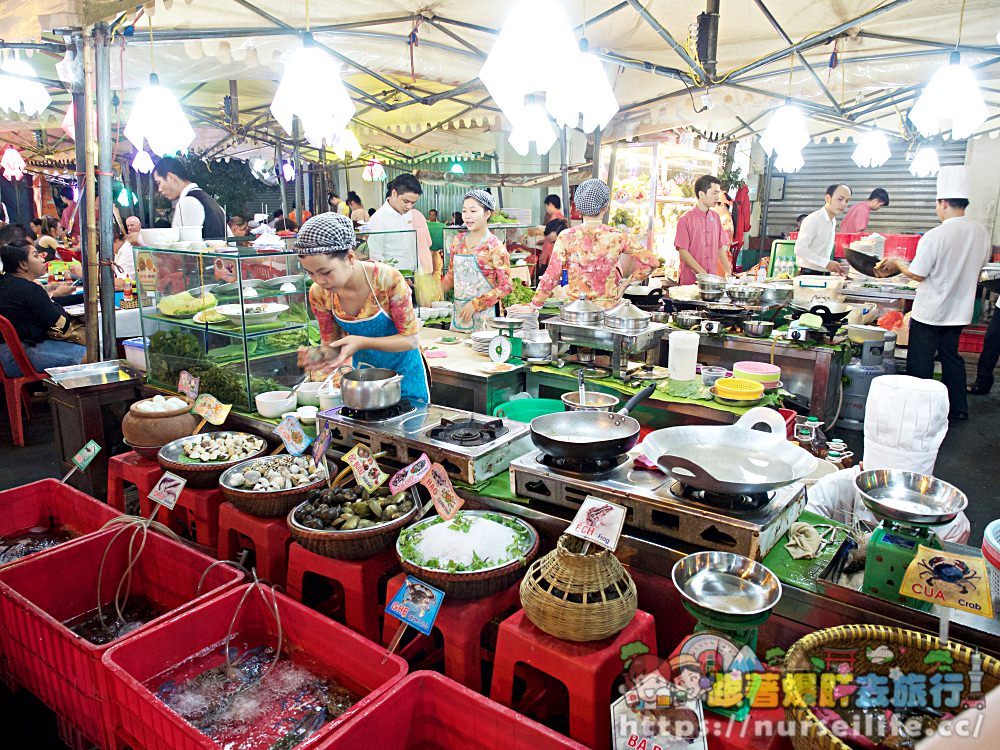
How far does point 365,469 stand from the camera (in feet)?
7.95

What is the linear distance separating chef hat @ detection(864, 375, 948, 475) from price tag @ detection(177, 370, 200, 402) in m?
3.50

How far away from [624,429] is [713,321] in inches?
130

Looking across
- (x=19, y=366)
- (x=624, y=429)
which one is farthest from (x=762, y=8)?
(x=19, y=366)

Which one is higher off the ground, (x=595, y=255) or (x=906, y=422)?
(x=595, y=255)

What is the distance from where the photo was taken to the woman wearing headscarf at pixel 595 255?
5.29 m

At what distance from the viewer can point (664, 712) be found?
5.07ft

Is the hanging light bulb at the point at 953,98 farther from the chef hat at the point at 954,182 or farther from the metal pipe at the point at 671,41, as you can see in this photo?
the metal pipe at the point at 671,41

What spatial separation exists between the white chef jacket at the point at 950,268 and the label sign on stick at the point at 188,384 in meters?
6.30

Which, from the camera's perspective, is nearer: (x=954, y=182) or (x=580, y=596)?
(x=580, y=596)

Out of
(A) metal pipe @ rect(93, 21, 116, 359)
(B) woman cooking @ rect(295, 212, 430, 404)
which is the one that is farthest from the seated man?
(A) metal pipe @ rect(93, 21, 116, 359)

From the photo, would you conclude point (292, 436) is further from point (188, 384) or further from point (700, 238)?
point (700, 238)

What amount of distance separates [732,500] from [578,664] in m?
0.65

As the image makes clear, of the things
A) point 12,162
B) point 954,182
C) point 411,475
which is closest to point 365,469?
point 411,475

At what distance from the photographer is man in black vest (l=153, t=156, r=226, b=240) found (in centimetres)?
500
